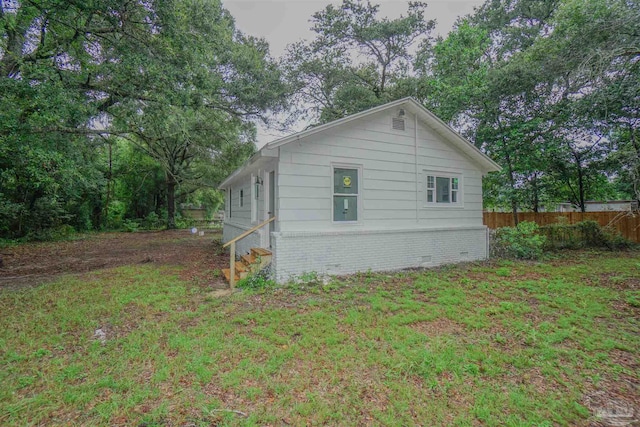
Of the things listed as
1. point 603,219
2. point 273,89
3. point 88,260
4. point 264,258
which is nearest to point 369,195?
point 264,258

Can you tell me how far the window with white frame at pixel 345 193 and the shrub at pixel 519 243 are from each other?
5779mm

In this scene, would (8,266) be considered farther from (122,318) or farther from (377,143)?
(377,143)

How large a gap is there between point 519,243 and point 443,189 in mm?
3256

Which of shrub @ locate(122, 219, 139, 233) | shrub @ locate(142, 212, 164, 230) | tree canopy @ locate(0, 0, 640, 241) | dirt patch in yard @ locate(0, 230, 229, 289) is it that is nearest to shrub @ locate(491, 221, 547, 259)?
tree canopy @ locate(0, 0, 640, 241)

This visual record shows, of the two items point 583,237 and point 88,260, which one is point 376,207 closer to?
point 583,237

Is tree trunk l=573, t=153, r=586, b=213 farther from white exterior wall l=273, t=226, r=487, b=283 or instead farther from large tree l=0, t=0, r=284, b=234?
large tree l=0, t=0, r=284, b=234

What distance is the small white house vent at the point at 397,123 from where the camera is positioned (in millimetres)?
7750

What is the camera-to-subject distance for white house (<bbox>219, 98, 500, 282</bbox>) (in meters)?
6.45

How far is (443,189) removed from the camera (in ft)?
28.4

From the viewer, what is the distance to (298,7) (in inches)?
520

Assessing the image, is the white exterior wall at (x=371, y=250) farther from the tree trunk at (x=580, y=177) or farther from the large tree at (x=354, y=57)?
the large tree at (x=354, y=57)

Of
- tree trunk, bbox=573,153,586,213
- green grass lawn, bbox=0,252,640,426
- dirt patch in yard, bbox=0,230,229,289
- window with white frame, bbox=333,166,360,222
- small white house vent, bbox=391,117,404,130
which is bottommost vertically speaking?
green grass lawn, bbox=0,252,640,426

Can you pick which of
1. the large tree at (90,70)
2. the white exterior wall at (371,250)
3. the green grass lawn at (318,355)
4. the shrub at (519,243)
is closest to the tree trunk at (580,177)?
the shrub at (519,243)

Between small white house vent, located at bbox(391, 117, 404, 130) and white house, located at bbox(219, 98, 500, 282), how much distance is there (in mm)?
26
